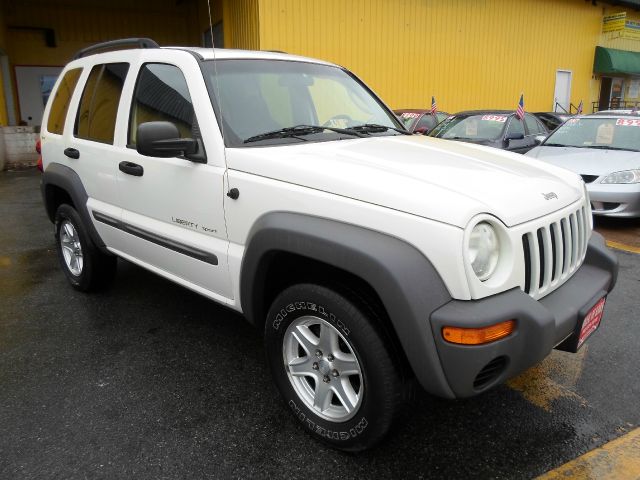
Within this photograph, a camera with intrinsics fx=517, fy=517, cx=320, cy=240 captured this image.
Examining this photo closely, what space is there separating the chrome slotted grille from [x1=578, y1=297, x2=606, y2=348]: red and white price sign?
0.19 meters

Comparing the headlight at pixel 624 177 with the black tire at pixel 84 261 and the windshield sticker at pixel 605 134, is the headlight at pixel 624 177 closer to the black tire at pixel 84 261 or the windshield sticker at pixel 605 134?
the windshield sticker at pixel 605 134

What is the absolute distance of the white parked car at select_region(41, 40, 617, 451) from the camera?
1923 mm

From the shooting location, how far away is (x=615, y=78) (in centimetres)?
2342

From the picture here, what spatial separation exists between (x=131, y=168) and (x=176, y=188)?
49cm

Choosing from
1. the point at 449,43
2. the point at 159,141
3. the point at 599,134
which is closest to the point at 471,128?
the point at 599,134

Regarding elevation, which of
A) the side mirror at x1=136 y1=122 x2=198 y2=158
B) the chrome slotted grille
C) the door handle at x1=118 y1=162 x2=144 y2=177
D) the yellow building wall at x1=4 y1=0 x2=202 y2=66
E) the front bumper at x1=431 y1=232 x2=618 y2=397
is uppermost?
the yellow building wall at x1=4 y1=0 x2=202 y2=66

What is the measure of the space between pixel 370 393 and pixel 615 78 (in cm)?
2627

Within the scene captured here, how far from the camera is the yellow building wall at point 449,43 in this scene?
41.9 feet

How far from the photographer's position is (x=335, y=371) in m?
2.31

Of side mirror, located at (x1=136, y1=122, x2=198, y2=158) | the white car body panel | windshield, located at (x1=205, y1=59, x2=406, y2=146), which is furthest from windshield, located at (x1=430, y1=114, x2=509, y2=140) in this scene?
side mirror, located at (x1=136, y1=122, x2=198, y2=158)

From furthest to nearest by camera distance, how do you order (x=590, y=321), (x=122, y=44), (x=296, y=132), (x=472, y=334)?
(x=122, y=44), (x=296, y=132), (x=590, y=321), (x=472, y=334)

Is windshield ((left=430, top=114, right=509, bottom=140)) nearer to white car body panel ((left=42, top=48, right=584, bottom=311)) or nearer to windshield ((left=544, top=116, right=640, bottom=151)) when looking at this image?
windshield ((left=544, top=116, right=640, bottom=151))

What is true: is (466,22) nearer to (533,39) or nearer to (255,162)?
(533,39)

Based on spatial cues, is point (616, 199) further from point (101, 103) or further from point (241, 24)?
point (241, 24)
